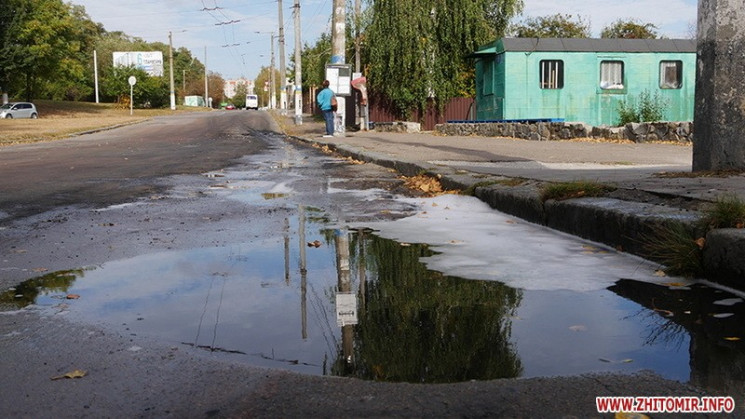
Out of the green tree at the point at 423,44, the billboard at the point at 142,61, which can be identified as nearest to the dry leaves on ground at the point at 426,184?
the green tree at the point at 423,44

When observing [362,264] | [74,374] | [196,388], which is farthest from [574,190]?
[74,374]

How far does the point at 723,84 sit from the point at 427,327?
5.87m

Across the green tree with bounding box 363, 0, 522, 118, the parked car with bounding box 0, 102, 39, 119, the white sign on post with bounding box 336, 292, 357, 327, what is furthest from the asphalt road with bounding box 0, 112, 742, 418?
the parked car with bounding box 0, 102, 39, 119

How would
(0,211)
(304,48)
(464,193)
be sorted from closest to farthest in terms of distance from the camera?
(0,211), (464,193), (304,48)

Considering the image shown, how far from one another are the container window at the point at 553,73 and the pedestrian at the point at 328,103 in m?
7.65

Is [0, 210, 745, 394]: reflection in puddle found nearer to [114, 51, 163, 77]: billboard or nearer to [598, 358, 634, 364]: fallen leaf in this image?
[598, 358, 634, 364]: fallen leaf

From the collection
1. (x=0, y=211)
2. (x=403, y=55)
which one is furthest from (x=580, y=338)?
(x=403, y=55)

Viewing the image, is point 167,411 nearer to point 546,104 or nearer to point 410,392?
point 410,392

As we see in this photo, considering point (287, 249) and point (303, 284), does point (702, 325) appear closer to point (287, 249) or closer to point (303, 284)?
point (303, 284)

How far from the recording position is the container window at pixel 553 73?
25.8 metres

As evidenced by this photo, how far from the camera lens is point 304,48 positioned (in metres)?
58.3

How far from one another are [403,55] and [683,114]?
10775mm

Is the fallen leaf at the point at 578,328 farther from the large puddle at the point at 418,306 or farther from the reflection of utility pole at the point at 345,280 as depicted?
the reflection of utility pole at the point at 345,280

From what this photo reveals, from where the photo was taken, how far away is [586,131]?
68.0 ft
